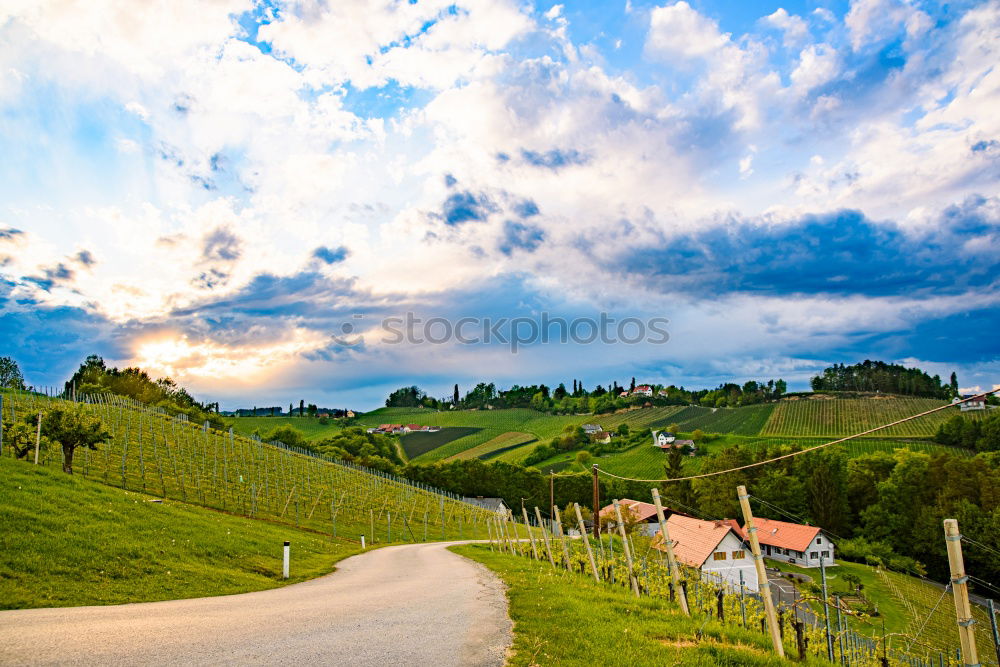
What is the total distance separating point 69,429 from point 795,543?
66057 millimetres

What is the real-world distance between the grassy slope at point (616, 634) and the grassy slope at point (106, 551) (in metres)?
7.48

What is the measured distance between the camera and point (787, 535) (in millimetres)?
63938

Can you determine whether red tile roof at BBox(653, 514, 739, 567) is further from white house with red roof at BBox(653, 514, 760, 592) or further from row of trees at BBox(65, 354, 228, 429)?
row of trees at BBox(65, 354, 228, 429)

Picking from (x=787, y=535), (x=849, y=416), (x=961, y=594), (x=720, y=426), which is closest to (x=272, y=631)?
(x=961, y=594)

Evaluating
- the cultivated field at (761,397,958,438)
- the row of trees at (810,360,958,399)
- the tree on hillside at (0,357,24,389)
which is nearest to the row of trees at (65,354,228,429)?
the tree on hillside at (0,357,24,389)

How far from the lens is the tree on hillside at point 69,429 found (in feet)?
83.9

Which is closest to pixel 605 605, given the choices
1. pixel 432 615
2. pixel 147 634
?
pixel 432 615

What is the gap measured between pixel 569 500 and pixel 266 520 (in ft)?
213

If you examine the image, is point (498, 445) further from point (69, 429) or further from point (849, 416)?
point (69, 429)

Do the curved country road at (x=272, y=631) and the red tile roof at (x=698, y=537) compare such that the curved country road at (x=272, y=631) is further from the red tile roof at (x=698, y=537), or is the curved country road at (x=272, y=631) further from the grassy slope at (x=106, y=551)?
the red tile roof at (x=698, y=537)

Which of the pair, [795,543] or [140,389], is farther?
[140,389]

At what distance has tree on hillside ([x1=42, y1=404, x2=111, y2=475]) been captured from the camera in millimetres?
25562

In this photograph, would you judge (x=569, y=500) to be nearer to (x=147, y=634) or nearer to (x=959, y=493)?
(x=959, y=493)

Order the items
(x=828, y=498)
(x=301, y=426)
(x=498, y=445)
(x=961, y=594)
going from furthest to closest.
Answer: (x=301, y=426) → (x=498, y=445) → (x=828, y=498) → (x=961, y=594)
